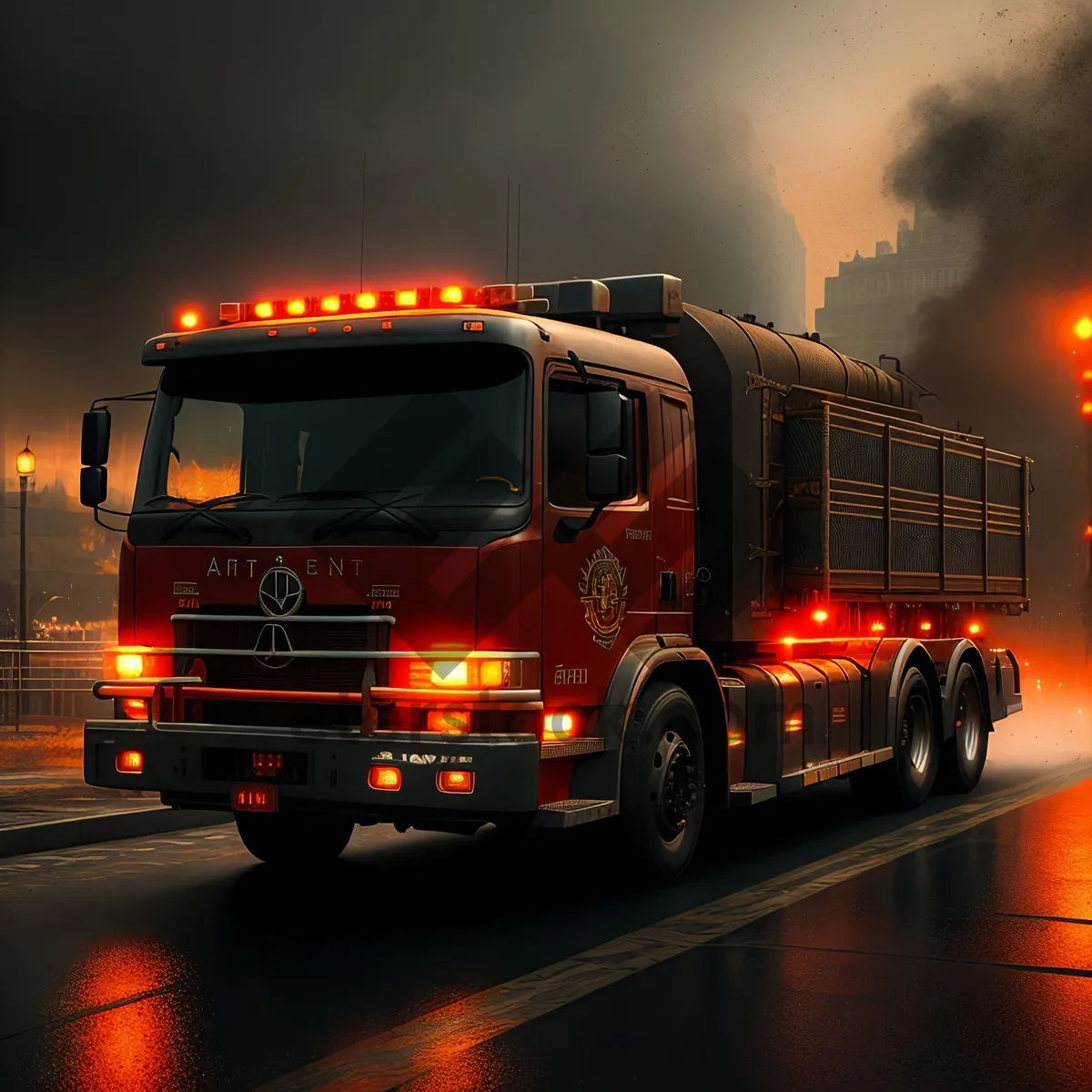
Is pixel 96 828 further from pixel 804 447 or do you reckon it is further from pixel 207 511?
pixel 804 447

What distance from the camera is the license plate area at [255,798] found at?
26.4 ft

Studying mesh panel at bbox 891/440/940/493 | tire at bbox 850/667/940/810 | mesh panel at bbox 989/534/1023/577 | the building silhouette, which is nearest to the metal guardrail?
mesh panel at bbox 989/534/1023/577

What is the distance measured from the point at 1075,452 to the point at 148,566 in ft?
105

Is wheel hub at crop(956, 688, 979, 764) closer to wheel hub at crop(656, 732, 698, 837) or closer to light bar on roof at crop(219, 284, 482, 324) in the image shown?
wheel hub at crop(656, 732, 698, 837)

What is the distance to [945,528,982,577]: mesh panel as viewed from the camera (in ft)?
44.8

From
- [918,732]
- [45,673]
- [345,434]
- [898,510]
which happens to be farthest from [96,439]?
[45,673]

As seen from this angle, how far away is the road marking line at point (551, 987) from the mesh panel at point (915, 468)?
307cm

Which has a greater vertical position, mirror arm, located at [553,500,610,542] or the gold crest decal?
mirror arm, located at [553,500,610,542]

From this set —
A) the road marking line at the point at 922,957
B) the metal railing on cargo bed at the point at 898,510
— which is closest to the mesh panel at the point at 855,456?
the metal railing on cargo bed at the point at 898,510

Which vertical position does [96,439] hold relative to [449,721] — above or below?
above

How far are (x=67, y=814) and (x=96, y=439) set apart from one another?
11.0 ft

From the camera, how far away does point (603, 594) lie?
8.61m

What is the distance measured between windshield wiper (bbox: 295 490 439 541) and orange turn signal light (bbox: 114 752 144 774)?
4.95ft

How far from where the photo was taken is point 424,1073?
5.31 metres
